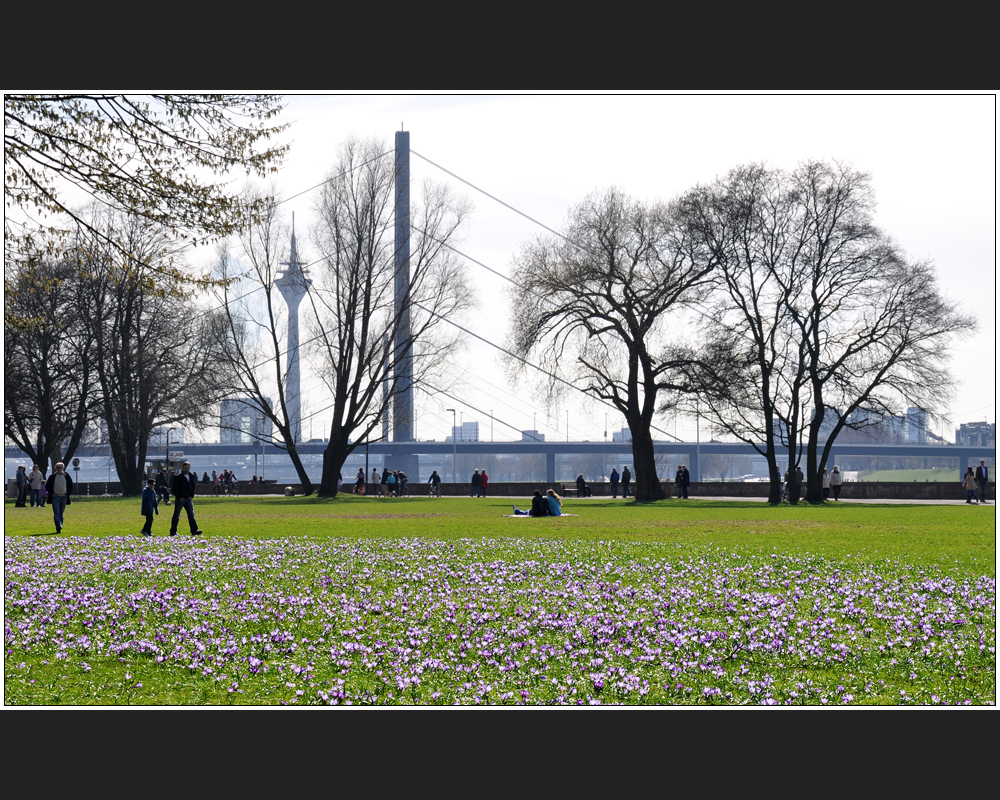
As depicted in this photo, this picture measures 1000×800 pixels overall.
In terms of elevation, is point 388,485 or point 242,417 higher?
point 242,417

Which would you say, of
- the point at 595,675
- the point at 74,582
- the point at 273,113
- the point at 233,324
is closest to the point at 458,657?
the point at 595,675

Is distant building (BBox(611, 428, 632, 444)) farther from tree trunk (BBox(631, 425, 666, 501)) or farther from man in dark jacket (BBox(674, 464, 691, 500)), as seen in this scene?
tree trunk (BBox(631, 425, 666, 501))

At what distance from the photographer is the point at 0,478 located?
5.55 m

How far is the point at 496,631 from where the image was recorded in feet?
28.0

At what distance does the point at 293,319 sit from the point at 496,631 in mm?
46689

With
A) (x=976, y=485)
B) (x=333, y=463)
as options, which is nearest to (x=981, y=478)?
(x=976, y=485)

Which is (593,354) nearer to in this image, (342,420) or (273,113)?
(342,420)

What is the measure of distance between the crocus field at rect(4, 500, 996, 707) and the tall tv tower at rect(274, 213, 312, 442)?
32.3 m

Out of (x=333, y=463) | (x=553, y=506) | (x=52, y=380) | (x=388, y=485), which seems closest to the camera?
(x=553, y=506)

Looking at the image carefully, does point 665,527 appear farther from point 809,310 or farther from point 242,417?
point 242,417

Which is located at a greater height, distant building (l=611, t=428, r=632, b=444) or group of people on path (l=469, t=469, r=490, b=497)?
distant building (l=611, t=428, r=632, b=444)

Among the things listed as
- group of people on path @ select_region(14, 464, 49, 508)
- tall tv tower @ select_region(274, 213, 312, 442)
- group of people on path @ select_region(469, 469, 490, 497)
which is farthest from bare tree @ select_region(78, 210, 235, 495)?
group of people on path @ select_region(469, 469, 490, 497)

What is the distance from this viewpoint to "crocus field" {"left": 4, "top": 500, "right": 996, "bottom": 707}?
6.62m

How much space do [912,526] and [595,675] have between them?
683 inches
